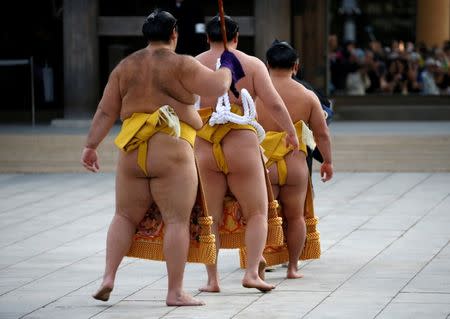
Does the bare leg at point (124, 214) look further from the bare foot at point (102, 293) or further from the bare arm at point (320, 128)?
the bare arm at point (320, 128)

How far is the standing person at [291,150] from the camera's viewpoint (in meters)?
8.31

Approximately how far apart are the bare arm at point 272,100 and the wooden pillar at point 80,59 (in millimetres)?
10304

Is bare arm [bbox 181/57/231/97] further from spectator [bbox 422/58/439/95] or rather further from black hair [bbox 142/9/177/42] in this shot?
spectator [bbox 422/58/439/95]

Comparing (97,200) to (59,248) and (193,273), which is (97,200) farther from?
(193,273)

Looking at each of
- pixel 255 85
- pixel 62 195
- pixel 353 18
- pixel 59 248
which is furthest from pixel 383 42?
pixel 255 85

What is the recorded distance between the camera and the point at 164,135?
728 centimetres

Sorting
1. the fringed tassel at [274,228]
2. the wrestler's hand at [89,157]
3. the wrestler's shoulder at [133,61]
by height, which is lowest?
the fringed tassel at [274,228]

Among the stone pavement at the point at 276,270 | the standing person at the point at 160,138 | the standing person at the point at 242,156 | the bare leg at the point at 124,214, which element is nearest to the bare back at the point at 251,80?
the standing person at the point at 242,156

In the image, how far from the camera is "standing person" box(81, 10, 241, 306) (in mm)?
7273

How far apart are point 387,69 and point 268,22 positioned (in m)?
2.67

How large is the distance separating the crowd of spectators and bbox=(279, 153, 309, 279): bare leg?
37.4ft

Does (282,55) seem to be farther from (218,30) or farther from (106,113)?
(106,113)

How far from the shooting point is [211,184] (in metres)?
7.88

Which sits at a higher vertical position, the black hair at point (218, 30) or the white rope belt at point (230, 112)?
the black hair at point (218, 30)
